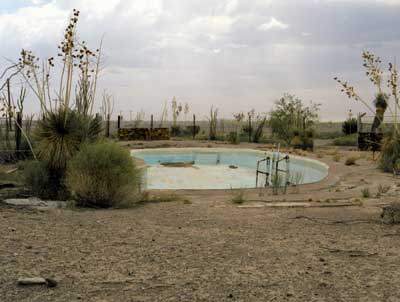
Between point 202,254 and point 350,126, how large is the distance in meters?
30.3

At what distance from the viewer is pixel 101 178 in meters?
8.49

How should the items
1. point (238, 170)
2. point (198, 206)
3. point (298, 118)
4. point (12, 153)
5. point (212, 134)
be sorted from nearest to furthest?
point (198, 206)
point (12, 153)
point (238, 170)
point (298, 118)
point (212, 134)

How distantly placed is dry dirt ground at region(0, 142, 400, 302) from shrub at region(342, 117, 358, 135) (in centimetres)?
2665

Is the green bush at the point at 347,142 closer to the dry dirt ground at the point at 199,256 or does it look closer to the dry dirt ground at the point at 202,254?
the dry dirt ground at the point at 202,254

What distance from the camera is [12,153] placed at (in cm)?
1622

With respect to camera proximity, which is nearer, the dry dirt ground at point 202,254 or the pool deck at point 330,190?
the dry dirt ground at point 202,254

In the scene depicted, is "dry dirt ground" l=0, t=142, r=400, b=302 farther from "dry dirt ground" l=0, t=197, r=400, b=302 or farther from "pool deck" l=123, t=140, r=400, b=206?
"pool deck" l=123, t=140, r=400, b=206

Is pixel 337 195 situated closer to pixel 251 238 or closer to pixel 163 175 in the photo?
pixel 251 238

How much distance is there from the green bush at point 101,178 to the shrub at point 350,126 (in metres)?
27.2

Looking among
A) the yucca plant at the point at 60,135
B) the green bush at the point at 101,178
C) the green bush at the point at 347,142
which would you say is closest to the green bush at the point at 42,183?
the yucca plant at the point at 60,135

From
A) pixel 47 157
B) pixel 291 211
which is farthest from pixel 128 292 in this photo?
pixel 47 157

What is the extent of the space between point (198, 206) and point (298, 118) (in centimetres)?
2072

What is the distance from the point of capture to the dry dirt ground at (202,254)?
432 centimetres

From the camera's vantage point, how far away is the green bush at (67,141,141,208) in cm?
848
